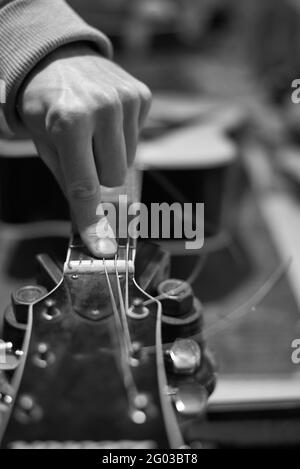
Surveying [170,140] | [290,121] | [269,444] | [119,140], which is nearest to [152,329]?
[119,140]

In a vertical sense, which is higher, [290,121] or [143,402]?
[143,402]

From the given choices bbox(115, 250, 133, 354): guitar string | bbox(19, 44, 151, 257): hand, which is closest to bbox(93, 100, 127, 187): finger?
bbox(19, 44, 151, 257): hand

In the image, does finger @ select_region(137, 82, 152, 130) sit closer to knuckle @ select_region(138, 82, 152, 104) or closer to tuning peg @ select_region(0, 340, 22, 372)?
knuckle @ select_region(138, 82, 152, 104)

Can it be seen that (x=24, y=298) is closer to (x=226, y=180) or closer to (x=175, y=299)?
(x=175, y=299)

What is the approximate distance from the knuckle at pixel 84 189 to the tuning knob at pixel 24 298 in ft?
0.29

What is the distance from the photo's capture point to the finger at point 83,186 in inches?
19.3

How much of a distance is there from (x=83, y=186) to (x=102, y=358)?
0.53ft

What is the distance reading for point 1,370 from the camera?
43 centimetres

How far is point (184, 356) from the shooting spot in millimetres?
452

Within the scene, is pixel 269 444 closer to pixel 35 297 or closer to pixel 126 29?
pixel 35 297

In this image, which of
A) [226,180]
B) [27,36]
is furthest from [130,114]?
[226,180]

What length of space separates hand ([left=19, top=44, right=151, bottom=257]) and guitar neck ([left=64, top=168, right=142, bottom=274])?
1 centimetres

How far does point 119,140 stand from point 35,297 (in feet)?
0.52

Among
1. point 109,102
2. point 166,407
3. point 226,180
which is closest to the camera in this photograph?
point 166,407
